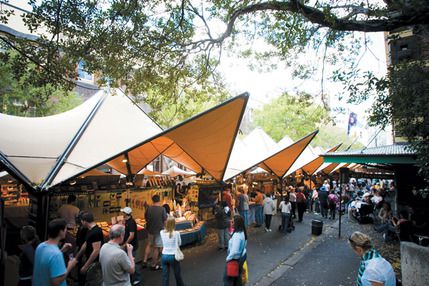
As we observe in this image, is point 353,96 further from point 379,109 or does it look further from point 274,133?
point 274,133

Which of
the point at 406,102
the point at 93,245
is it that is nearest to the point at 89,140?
the point at 93,245

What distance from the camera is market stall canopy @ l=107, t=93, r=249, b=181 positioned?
7066 mm

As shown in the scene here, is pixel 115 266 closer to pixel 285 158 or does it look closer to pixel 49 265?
Result: pixel 49 265

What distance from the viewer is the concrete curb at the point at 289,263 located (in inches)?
245

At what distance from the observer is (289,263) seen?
24.0ft

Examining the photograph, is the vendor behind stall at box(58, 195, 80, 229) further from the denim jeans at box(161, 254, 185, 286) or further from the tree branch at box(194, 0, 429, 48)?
the tree branch at box(194, 0, 429, 48)

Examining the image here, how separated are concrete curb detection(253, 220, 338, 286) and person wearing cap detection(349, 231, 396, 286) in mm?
3589

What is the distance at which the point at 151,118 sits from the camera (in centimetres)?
991

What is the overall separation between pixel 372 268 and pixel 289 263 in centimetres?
498

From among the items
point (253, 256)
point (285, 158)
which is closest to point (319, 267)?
point (253, 256)

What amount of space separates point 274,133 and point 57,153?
92.4 ft

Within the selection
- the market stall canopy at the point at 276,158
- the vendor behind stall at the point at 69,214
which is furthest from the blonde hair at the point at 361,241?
the market stall canopy at the point at 276,158

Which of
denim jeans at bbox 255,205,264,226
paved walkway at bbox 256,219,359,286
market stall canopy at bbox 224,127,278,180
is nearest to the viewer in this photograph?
paved walkway at bbox 256,219,359,286

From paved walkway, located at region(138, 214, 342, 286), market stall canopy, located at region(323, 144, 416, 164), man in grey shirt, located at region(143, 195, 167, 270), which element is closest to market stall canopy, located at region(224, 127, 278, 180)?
paved walkway, located at region(138, 214, 342, 286)
